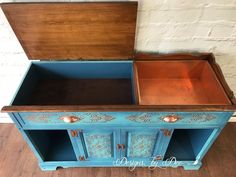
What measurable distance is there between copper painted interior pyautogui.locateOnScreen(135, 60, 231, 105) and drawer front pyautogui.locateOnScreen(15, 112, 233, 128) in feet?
0.43

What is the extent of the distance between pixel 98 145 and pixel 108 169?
0.34 m

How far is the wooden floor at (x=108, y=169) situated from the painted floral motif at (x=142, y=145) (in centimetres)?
22

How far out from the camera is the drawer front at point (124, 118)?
996mm

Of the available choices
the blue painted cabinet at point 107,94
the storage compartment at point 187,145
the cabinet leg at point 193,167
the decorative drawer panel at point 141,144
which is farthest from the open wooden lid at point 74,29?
the cabinet leg at point 193,167

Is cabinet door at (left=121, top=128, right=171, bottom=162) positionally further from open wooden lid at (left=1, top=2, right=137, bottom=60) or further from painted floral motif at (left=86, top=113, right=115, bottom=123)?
open wooden lid at (left=1, top=2, right=137, bottom=60)

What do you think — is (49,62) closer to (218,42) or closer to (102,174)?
(102,174)

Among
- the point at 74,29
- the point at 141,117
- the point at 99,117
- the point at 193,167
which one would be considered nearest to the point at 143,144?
the point at 141,117

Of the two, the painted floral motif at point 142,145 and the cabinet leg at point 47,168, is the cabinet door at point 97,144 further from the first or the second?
the cabinet leg at point 47,168

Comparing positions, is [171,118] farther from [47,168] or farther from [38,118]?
[47,168]

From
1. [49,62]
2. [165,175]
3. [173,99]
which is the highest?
[49,62]

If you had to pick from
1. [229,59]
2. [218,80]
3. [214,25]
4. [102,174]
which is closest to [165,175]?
[102,174]

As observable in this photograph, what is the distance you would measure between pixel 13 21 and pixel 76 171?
1.12m

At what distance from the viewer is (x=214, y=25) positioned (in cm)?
112

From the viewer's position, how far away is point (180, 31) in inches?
45.1
